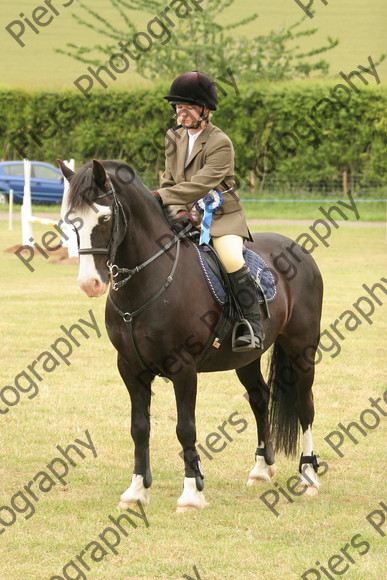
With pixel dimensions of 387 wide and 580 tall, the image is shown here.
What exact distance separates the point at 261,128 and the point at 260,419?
22.5 metres

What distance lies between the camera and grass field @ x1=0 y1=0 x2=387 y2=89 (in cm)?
3906

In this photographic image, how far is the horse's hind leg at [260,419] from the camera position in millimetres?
5750

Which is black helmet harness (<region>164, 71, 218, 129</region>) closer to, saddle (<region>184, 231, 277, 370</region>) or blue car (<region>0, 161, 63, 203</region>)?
saddle (<region>184, 231, 277, 370</region>)

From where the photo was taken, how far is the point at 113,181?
15.4 feet

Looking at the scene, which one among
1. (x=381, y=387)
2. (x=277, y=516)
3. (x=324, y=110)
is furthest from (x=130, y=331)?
(x=324, y=110)

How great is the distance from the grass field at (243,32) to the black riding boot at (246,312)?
3295 centimetres

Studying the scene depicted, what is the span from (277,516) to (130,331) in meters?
1.38

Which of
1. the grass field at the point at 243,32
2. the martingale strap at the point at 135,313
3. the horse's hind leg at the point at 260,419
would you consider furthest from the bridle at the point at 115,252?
the grass field at the point at 243,32

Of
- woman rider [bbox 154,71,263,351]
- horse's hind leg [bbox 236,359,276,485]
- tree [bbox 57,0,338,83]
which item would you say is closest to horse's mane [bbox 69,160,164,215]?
woman rider [bbox 154,71,263,351]

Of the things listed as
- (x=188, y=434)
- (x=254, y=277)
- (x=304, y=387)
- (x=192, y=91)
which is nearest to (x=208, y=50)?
(x=304, y=387)

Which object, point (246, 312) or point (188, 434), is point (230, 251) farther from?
point (188, 434)

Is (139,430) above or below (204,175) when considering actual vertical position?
below

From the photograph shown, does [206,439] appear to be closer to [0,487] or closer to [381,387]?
[0,487]

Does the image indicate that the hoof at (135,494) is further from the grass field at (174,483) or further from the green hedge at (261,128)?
the green hedge at (261,128)
